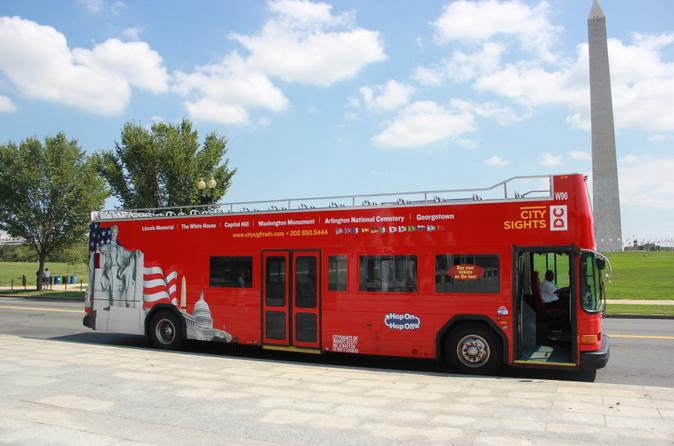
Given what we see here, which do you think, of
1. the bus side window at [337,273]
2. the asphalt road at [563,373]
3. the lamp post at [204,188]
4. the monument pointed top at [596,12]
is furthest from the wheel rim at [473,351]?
the monument pointed top at [596,12]

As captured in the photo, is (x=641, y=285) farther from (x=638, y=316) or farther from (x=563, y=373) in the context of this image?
(x=563, y=373)

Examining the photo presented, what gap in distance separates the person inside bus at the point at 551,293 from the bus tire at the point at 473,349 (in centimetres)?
181

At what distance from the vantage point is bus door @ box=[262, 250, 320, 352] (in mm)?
10320

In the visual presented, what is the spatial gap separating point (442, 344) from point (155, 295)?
21.1ft

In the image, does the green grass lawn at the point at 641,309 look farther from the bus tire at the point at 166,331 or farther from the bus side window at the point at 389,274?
the bus tire at the point at 166,331

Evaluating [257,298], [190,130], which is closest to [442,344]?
[257,298]

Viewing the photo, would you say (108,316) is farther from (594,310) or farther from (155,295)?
(594,310)

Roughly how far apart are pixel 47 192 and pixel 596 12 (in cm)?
5083

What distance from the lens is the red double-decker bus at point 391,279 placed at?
877 centimetres

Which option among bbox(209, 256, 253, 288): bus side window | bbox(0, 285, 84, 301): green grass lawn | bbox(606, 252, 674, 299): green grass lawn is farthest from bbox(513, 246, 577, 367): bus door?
bbox(0, 285, 84, 301): green grass lawn

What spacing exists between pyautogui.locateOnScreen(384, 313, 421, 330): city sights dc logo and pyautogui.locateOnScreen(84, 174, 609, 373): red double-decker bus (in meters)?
0.02

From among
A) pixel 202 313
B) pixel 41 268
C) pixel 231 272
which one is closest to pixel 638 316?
pixel 231 272

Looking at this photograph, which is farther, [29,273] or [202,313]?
[29,273]

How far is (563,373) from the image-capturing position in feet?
31.0
